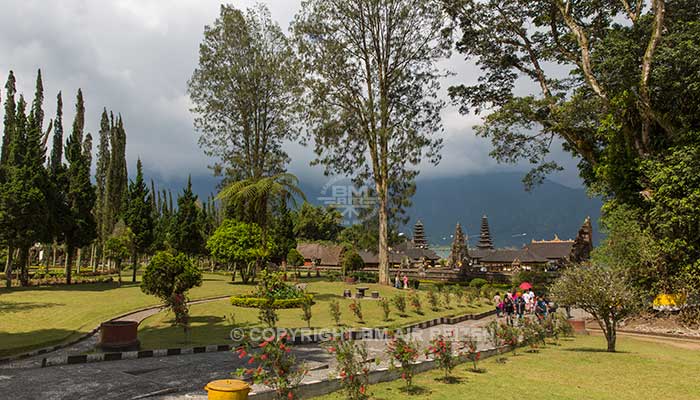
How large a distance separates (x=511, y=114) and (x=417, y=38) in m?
9.78

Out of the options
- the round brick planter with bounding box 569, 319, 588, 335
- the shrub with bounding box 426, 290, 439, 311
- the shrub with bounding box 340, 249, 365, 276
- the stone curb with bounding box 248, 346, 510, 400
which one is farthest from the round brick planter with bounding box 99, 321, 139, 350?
the shrub with bounding box 340, 249, 365, 276

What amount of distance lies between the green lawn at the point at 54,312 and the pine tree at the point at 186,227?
19.9 metres

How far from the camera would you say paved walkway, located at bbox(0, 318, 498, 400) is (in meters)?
7.21

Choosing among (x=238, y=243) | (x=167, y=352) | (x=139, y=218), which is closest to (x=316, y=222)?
(x=139, y=218)

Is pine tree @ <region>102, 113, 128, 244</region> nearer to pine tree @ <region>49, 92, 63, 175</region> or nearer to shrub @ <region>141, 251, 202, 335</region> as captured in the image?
pine tree @ <region>49, 92, 63, 175</region>

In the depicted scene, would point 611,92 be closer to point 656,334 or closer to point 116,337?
point 656,334

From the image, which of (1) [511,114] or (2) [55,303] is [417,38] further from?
(2) [55,303]

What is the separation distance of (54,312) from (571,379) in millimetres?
17562

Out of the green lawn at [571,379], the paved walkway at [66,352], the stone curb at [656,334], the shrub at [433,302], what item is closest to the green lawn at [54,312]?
the paved walkway at [66,352]

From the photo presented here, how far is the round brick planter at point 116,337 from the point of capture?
435 inches

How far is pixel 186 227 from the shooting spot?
145 ft

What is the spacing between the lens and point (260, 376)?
6387 millimetres

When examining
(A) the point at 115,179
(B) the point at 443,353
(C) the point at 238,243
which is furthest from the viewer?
(A) the point at 115,179

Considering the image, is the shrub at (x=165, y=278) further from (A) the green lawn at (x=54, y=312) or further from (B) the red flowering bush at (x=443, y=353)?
(B) the red flowering bush at (x=443, y=353)
